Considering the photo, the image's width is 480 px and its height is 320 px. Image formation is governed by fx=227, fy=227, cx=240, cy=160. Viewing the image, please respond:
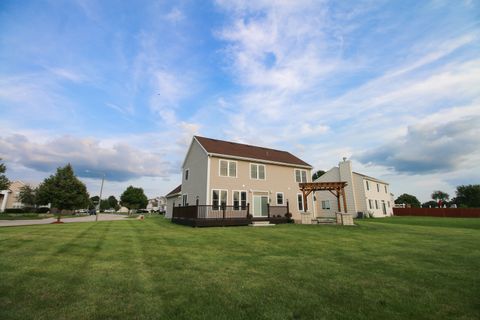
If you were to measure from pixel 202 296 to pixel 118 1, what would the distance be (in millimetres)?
13978

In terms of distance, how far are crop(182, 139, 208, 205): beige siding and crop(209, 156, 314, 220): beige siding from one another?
3.17ft

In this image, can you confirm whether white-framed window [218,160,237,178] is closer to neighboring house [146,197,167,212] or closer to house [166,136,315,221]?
house [166,136,315,221]

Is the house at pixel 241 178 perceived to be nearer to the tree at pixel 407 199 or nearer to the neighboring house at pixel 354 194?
the neighboring house at pixel 354 194

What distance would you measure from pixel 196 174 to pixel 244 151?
18.6ft

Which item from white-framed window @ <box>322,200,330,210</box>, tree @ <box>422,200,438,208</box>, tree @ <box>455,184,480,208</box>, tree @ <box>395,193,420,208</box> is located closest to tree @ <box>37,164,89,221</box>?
white-framed window @ <box>322,200,330,210</box>

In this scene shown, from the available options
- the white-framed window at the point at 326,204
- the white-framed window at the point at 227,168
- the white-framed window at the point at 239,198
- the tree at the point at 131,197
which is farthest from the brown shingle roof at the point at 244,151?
the tree at the point at 131,197

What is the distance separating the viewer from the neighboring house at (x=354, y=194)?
108ft

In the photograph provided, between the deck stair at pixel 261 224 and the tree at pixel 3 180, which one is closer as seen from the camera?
the deck stair at pixel 261 224

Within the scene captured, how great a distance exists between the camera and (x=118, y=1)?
37.7ft

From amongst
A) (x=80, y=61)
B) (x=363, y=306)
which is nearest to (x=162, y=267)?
(x=363, y=306)

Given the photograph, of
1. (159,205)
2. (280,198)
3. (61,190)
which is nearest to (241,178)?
(280,198)

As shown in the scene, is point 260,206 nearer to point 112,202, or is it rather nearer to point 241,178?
point 241,178

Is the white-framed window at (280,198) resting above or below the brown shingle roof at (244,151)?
below

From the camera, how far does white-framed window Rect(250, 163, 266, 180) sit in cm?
2304
